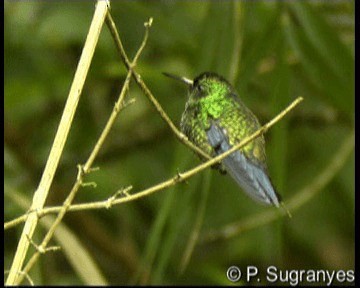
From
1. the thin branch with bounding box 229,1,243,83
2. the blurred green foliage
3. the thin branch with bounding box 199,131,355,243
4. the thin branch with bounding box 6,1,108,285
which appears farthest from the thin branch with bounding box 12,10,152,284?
the blurred green foliage

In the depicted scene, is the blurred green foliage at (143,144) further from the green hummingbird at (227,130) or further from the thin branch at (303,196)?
the green hummingbird at (227,130)

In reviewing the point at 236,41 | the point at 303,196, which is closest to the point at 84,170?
the point at 236,41

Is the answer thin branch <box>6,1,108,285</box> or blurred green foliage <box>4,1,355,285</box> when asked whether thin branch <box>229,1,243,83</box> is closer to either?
blurred green foliage <box>4,1,355,285</box>

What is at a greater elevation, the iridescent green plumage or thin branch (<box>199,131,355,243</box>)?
the iridescent green plumage

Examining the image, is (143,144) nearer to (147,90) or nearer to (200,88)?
(200,88)

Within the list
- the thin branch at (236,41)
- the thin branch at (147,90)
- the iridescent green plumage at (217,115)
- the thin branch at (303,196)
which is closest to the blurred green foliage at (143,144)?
the thin branch at (303,196)

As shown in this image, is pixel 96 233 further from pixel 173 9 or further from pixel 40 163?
pixel 173 9
